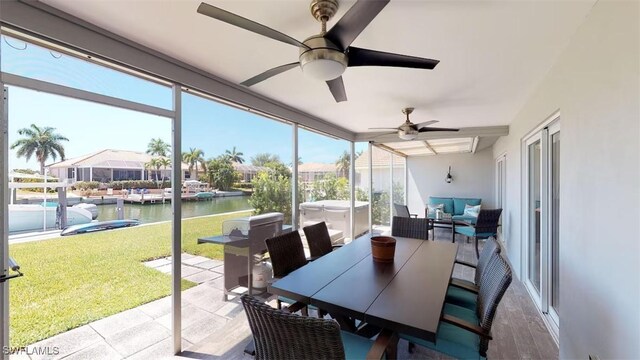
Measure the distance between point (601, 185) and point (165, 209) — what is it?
3.03 m

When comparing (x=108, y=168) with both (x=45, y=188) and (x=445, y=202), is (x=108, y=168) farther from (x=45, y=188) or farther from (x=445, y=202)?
(x=445, y=202)

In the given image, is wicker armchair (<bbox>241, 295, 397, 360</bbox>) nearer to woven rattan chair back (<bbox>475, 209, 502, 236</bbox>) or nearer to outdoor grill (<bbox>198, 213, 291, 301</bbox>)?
outdoor grill (<bbox>198, 213, 291, 301</bbox>)

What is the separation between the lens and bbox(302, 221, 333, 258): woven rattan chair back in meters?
2.80

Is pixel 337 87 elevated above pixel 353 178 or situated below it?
above

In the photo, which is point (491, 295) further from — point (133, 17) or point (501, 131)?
point (501, 131)

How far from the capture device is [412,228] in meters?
3.53

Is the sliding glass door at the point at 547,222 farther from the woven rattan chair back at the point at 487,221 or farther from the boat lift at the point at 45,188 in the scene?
the boat lift at the point at 45,188

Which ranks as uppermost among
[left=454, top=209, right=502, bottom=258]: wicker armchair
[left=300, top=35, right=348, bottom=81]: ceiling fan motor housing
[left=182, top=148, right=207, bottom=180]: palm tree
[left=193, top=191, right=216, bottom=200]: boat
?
[left=300, top=35, right=348, bottom=81]: ceiling fan motor housing

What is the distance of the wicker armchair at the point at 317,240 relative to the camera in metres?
2.80

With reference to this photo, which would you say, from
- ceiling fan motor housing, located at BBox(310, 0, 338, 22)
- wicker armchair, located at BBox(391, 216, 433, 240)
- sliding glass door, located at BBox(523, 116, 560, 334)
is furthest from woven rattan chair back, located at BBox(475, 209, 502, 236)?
ceiling fan motor housing, located at BBox(310, 0, 338, 22)

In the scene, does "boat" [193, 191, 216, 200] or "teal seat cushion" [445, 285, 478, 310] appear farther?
"boat" [193, 191, 216, 200]

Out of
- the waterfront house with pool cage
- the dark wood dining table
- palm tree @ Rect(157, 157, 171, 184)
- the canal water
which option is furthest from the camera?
palm tree @ Rect(157, 157, 171, 184)

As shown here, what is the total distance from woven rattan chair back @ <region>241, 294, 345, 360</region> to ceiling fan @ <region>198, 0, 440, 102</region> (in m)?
1.29

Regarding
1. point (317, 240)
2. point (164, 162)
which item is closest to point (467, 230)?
point (317, 240)
